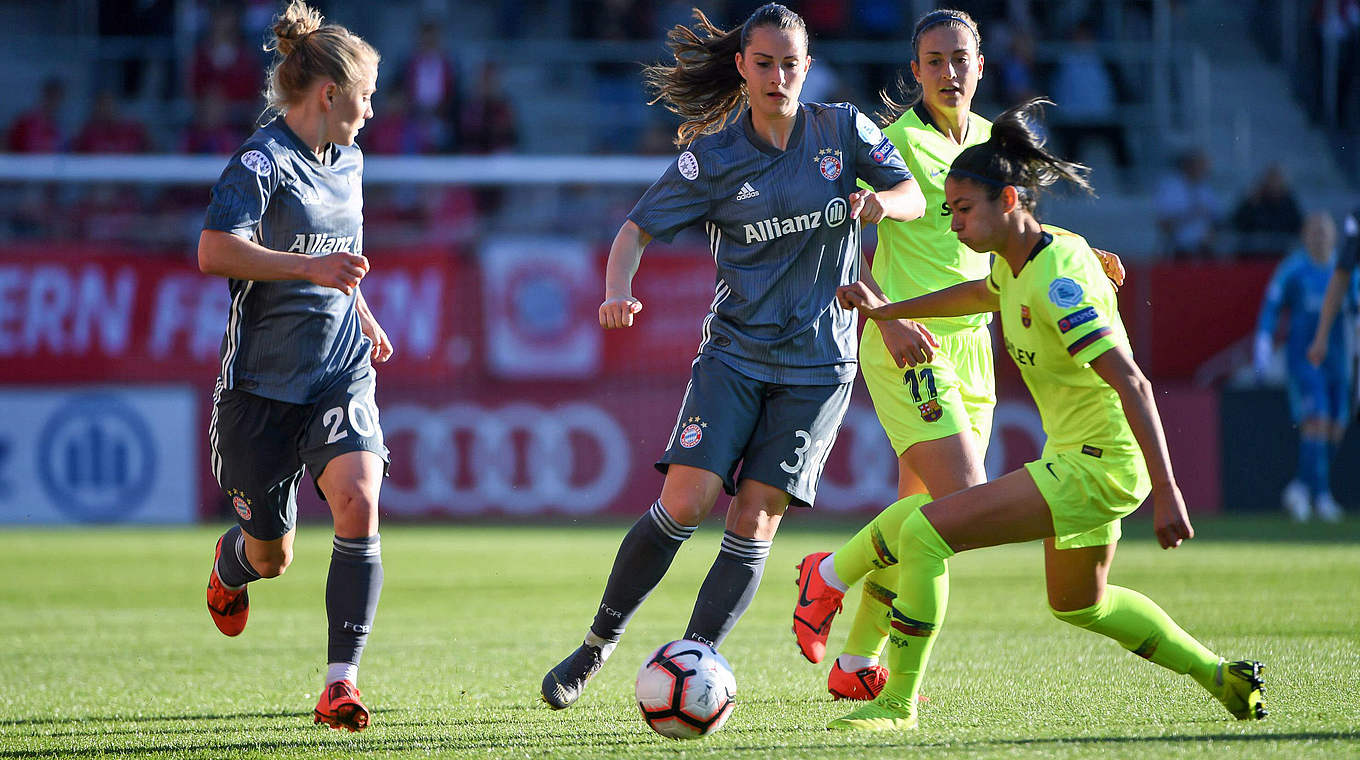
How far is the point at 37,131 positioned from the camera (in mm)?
17156

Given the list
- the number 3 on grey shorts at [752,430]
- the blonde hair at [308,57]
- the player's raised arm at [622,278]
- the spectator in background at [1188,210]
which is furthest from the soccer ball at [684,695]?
the spectator in background at [1188,210]

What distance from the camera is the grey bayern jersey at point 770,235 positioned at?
5.13 metres

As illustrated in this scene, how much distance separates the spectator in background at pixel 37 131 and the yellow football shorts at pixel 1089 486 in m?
14.9

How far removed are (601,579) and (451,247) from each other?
6.00m

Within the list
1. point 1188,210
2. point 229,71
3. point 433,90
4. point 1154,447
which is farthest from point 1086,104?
point 1154,447

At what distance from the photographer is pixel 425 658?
22.1 ft

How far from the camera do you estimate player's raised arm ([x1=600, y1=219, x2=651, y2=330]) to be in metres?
4.88

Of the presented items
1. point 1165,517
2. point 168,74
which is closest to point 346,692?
point 1165,517

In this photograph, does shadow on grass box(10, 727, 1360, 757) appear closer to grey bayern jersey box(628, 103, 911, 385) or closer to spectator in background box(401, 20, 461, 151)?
grey bayern jersey box(628, 103, 911, 385)

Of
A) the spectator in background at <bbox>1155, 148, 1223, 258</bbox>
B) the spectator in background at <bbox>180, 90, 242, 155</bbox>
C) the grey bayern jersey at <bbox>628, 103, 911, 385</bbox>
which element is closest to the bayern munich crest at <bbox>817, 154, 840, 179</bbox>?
the grey bayern jersey at <bbox>628, 103, 911, 385</bbox>

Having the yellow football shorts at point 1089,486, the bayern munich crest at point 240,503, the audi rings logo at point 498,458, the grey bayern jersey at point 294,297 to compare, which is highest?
the grey bayern jersey at point 294,297

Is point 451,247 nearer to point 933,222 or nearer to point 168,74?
point 168,74

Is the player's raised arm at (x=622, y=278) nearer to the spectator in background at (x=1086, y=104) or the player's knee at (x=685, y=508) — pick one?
the player's knee at (x=685, y=508)

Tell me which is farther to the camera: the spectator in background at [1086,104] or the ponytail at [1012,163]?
the spectator in background at [1086,104]
